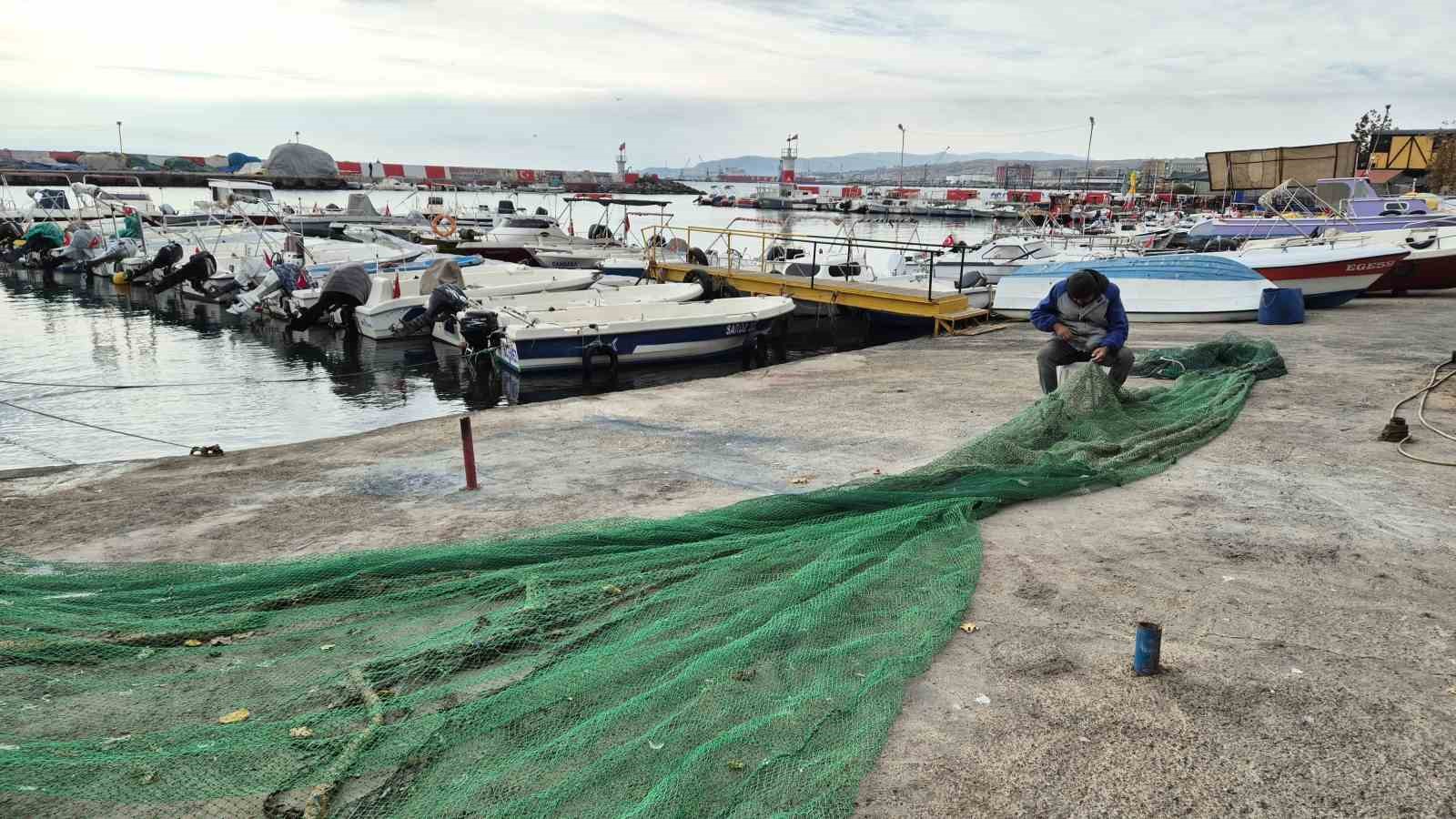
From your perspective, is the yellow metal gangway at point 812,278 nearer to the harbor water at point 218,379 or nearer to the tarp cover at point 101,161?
the harbor water at point 218,379

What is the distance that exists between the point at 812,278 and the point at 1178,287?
→ 7032 mm

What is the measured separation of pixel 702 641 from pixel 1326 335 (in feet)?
41.0

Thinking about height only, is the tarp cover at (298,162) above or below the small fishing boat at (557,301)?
above

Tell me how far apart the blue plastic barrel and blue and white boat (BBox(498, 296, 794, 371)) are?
8.03 m

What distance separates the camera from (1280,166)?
1491 inches

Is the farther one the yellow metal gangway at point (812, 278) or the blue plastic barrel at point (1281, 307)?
the yellow metal gangway at point (812, 278)

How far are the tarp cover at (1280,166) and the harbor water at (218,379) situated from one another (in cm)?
2673

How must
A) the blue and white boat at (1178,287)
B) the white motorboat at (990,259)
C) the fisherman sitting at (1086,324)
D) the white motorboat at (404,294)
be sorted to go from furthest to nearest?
the white motorboat at (990,259), the white motorboat at (404,294), the blue and white boat at (1178,287), the fisherman sitting at (1086,324)

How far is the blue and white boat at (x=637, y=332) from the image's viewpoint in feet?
48.3

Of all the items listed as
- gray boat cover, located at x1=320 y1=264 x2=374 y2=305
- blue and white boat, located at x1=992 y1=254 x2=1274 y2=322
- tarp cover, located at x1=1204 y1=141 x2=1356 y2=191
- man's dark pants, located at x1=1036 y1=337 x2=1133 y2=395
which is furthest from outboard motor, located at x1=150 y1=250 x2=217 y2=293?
tarp cover, located at x1=1204 y1=141 x2=1356 y2=191

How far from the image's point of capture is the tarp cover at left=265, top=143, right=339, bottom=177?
99.8 meters

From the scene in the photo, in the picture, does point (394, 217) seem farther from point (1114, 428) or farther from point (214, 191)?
point (1114, 428)

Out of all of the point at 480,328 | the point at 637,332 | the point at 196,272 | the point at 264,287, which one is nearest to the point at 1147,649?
the point at 637,332

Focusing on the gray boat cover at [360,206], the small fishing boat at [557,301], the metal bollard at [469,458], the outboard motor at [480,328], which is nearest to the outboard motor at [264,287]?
the small fishing boat at [557,301]
